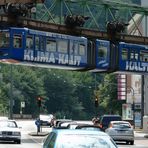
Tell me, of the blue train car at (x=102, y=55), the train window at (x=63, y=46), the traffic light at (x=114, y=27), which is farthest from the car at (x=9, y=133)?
the traffic light at (x=114, y=27)

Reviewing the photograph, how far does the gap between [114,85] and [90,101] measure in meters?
89.7

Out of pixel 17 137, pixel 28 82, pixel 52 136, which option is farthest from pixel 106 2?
pixel 28 82

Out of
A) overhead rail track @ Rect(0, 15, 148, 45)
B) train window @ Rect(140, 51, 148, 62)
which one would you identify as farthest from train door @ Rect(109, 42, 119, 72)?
train window @ Rect(140, 51, 148, 62)

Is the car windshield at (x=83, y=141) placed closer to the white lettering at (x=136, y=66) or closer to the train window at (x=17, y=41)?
the train window at (x=17, y=41)

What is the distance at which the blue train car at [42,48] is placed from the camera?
4141 centimetres

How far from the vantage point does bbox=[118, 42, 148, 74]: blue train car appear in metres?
50.5

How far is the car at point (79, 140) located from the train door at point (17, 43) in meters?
25.3

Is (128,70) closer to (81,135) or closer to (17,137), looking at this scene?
(17,137)

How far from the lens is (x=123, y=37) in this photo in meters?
55.3

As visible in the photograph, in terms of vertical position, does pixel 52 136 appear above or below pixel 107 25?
below

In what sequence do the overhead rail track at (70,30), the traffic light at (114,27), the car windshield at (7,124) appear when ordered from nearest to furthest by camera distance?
the car windshield at (7,124) → the overhead rail track at (70,30) → the traffic light at (114,27)

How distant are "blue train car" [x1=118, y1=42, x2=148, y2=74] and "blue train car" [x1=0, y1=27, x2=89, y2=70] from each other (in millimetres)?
Result: 3544

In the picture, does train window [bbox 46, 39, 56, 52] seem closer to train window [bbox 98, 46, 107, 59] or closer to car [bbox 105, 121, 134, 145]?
train window [bbox 98, 46, 107, 59]

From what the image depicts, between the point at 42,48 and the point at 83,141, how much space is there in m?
28.1
